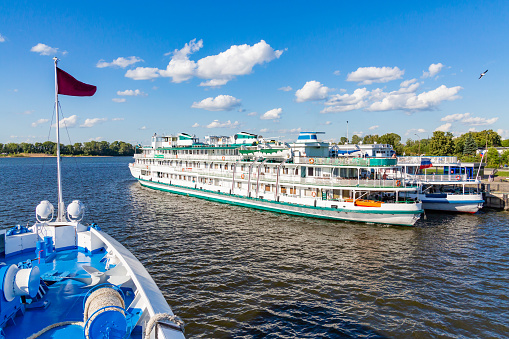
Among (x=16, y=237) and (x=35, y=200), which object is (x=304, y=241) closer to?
(x=16, y=237)

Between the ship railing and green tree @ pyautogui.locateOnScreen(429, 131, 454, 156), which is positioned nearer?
the ship railing

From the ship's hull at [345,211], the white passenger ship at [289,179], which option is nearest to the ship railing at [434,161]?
the white passenger ship at [289,179]

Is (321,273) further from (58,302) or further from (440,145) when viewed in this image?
(440,145)

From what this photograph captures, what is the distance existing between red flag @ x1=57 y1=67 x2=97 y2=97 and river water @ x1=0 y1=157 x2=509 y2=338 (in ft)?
37.6

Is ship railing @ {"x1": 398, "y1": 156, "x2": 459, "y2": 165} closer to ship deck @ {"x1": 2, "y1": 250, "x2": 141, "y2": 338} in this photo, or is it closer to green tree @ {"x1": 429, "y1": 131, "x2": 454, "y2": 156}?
ship deck @ {"x1": 2, "y1": 250, "x2": 141, "y2": 338}

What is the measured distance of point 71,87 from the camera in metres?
14.2

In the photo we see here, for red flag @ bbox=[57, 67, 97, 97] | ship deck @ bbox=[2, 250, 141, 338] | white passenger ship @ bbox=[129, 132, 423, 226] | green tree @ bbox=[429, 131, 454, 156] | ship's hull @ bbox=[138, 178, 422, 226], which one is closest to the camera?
ship deck @ bbox=[2, 250, 141, 338]

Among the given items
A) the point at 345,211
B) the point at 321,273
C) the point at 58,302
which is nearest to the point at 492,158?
the point at 345,211

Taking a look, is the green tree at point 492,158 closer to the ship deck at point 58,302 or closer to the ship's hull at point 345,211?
the ship's hull at point 345,211

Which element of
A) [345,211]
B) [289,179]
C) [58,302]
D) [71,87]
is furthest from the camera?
[289,179]

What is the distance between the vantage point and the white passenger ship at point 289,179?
3222 centimetres

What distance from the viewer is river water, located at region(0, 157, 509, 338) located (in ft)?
47.5

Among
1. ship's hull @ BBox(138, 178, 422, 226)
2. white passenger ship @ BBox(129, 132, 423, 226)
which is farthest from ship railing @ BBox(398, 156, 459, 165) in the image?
ship's hull @ BBox(138, 178, 422, 226)

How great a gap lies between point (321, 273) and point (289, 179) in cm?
1944
